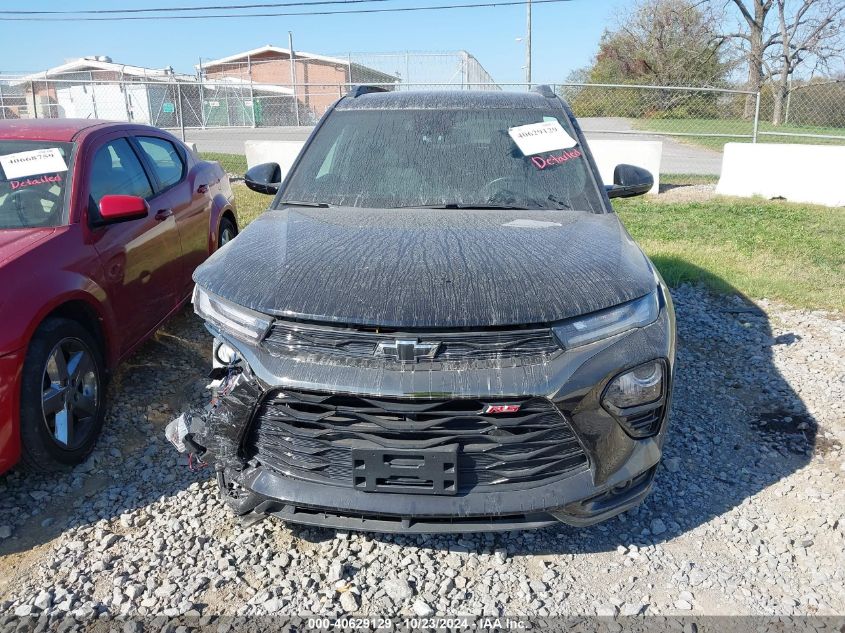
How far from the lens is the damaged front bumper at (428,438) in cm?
224

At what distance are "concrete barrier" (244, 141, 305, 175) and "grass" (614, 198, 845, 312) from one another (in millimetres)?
5584

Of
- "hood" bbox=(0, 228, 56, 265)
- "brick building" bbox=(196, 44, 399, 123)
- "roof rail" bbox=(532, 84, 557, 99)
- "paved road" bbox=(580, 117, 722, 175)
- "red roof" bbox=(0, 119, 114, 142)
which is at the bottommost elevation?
"paved road" bbox=(580, 117, 722, 175)

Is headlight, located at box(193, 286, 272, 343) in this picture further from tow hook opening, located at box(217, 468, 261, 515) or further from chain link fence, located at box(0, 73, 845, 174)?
chain link fence, located at box(0, 73, 845, 174)

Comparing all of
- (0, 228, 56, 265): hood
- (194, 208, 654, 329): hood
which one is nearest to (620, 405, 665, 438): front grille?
(194, 208, 654, 329): hood

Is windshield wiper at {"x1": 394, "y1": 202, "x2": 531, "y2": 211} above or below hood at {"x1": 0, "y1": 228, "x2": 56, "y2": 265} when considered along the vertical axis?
above

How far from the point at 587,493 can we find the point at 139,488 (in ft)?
7.03

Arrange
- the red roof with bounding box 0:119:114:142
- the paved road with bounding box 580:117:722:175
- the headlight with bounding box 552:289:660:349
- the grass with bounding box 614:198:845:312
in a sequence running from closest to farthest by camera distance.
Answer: the headlight with bounding box 552:289:660:349 → the red roof with bounding box 0:119:114:142 → the grass with bounding box 614:198:845:312 → the paved road with bounding box 580:117:722:175

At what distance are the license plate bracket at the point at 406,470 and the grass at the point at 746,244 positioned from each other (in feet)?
15.1

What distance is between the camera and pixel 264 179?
4180mm

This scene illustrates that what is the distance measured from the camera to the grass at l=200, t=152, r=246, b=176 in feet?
45.7

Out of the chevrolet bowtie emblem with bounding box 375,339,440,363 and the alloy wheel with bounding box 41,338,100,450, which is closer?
the chevrolet bowtie emblem with bounding box 375,339,440,363

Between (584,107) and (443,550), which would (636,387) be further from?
(584,107)

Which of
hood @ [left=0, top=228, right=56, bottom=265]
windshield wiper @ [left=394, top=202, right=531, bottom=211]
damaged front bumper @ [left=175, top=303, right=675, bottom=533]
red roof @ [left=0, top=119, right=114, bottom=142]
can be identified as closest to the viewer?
damaged front bumper @ [left=175, top=303, right=675, bottom=533]

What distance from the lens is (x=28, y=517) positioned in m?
3.04
